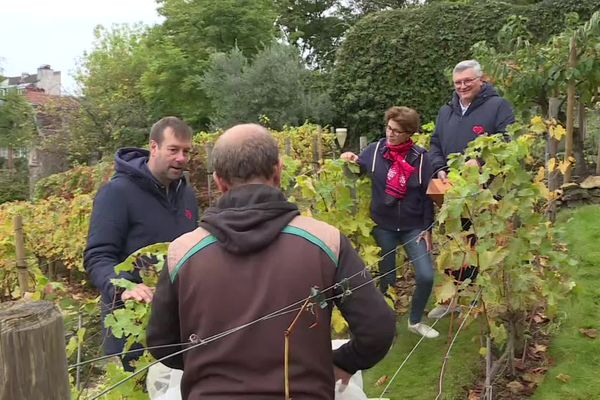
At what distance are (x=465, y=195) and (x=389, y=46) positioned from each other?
14009mm

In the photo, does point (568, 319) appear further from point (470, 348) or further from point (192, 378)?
point (192, 378)

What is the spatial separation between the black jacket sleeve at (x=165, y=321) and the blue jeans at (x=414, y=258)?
98.9 inches

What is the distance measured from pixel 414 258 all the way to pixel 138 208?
7.02 feet

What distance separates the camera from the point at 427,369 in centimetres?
433

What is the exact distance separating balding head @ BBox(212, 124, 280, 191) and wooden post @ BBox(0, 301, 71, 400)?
0.59m

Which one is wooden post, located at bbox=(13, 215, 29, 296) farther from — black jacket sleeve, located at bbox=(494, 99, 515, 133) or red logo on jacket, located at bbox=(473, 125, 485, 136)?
black jacket sleeve, located at bbox=(494, 99, 515, 133)

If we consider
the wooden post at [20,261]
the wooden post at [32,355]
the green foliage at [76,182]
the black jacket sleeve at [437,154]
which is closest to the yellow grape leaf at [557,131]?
the black jacket sleeve at [437,154]

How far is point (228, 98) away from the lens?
1739 cm

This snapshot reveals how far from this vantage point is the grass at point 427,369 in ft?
13.3

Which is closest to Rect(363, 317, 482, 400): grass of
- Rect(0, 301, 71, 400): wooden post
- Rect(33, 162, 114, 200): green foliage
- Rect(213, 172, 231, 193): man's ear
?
Rect(213, 172, 231, 193): man's ear

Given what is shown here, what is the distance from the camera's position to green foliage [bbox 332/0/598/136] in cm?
1623

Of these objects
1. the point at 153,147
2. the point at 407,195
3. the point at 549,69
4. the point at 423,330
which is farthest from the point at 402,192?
the point at 549,69

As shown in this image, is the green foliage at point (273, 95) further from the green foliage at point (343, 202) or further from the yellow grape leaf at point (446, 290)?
the yellow grape leaf at point (446, 290)

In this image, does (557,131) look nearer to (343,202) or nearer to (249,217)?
(343,202)
